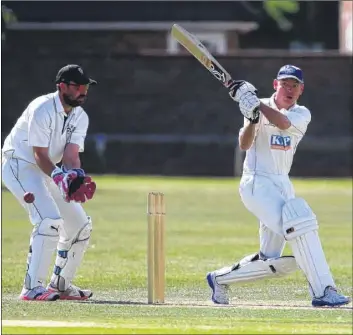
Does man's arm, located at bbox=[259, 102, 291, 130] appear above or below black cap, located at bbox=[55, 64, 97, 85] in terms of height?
below

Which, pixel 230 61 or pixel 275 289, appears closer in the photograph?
pixel 275 289

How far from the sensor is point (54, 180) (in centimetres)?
984

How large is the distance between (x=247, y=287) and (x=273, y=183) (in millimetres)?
2189

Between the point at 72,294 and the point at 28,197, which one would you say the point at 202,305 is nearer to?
the point at 72,294

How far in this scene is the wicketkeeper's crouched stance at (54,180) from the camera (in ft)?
32.5

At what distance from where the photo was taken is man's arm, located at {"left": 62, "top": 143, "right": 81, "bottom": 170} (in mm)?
10133

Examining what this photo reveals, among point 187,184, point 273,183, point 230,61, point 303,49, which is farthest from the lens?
point 303,49

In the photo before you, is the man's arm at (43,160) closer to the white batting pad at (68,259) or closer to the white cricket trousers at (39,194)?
the white cricket trousers at (39,194)

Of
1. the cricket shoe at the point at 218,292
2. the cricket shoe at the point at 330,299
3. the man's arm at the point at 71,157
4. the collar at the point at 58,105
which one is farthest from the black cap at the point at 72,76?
the cricket shoe at the point at 330,299

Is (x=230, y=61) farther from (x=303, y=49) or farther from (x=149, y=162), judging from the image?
(x=303, y=49)

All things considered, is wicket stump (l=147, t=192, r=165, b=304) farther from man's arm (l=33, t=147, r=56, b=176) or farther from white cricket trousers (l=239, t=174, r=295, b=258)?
man's arm (l=33, t=147, r=56, b=176)

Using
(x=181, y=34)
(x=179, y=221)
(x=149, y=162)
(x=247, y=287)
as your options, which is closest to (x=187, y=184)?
(x=149, y=162)

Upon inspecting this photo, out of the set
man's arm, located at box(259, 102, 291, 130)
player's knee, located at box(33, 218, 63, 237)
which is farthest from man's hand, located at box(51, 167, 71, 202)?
man's arm, located at box(259, 102, 291, 130)

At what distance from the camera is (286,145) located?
1004 centimetres
